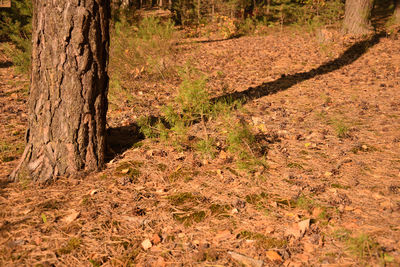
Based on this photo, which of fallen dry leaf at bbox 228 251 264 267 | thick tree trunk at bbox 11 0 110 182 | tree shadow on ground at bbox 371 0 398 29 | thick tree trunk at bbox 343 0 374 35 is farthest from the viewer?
tree shadow on ground at bbox 371 0 398 29

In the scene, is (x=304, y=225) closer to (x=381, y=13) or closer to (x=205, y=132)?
(x=205, y=132)

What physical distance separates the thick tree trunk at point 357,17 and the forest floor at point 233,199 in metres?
4.87

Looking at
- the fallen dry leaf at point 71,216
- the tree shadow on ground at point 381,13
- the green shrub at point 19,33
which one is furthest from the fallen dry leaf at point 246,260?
the tree shadow on ground at point 381,13

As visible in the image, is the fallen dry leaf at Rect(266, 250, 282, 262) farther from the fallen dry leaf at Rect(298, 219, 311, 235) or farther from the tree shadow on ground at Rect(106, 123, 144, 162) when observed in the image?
the tree shadow on ground at Rect(106, 123, 144, 162)

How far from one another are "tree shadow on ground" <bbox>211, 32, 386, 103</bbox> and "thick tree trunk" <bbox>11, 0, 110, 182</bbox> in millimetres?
1939

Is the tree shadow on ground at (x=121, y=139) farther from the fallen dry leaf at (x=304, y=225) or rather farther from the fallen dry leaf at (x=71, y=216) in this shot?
the fallen dry leaf at (x=304, y=225)

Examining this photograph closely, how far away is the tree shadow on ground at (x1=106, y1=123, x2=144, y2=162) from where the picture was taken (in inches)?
126

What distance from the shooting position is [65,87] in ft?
8.56

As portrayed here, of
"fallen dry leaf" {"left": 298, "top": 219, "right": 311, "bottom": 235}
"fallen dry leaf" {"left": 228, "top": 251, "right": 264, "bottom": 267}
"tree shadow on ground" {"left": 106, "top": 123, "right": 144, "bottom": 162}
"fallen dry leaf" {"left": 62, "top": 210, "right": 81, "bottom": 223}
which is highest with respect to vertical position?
"tree shadow on ground" {"left": 106, "top": 123, "right": 144, "bottom": 162}

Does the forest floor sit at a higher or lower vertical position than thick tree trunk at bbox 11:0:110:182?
lower

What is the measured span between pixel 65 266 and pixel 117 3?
32.7 ft

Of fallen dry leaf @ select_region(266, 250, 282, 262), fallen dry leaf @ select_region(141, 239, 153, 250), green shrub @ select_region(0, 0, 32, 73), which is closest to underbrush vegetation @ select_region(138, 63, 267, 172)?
fallen dry leaf @ select_region(266, 250, 282, 262)

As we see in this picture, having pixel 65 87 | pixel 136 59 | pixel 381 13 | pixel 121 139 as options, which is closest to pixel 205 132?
pixel 121 139

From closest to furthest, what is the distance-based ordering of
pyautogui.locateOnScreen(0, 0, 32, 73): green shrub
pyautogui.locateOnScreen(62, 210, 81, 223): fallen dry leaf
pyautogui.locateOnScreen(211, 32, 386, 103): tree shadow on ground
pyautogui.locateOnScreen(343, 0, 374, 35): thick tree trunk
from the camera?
pyautogui.locateOnScreen(62, 210, 81, 223): fallen dry leaf → pyautogui.locateOnScreen(211, 32, 386, 103): tree shadow on ground → pyautogui.locateOnScreen(0, 0, 32, 73): green shrub → pyautogui.locateOnScreen(343, 0, 374, 35): thick tree trunk
